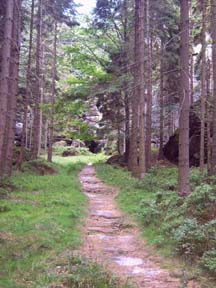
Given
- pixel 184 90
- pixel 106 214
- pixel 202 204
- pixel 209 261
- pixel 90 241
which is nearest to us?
pixel 209 261

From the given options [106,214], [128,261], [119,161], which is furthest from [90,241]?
[119,161]

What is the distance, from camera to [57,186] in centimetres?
1717

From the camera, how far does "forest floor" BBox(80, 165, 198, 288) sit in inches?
255

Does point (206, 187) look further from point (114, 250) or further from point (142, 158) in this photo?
point (142, 158)

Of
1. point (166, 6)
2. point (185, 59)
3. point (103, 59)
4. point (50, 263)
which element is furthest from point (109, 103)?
point (50, 263)

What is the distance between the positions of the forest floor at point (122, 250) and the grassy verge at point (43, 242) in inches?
13.9

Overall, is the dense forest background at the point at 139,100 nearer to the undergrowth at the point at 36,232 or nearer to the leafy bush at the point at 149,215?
Result: the leafy bush at the point at 149,215

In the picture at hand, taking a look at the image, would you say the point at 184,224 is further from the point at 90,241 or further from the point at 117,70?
the point at 117,70

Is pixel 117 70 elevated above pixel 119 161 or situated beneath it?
elevated above

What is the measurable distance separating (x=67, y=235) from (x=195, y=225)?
9.08 ft

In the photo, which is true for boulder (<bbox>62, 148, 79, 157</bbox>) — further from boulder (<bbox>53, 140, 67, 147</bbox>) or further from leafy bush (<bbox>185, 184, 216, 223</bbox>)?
leafy bush (<bbox>185, 184, 216, 223</bbox>)

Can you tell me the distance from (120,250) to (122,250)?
40 mm

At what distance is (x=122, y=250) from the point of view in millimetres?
8242

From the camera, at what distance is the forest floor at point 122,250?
21.2ft
